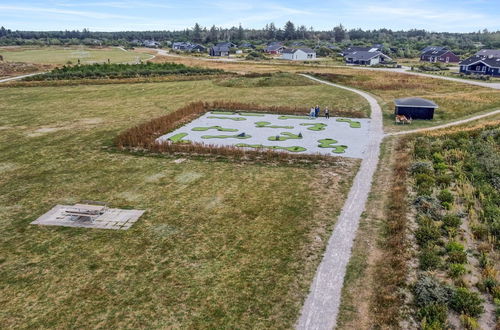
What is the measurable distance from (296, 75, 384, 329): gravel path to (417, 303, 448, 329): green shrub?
2.33 metres

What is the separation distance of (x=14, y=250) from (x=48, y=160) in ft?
36.2

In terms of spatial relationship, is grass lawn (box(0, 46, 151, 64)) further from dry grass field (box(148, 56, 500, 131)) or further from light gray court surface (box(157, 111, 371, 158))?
light gray court surface (box(157, 111, 371, 158))

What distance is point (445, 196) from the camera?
17.2 metres

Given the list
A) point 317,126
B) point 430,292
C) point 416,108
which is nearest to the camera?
point 430,292

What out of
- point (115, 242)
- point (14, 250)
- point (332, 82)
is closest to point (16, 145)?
point (14, 250)

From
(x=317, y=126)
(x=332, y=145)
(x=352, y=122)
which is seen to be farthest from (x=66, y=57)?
(x=332, y=145)

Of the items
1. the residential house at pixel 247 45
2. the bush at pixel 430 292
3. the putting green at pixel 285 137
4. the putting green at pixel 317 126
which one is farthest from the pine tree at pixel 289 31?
the bush at pixel 430 292

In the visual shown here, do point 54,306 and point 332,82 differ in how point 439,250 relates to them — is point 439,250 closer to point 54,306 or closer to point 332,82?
point 54,306

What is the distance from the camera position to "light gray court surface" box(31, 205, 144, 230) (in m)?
15.3

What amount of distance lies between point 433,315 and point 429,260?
2.78 metres

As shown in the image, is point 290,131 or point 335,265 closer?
point 335,265

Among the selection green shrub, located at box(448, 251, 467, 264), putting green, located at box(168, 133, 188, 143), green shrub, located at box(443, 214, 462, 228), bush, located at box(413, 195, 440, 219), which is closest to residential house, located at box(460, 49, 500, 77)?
bush, located at box(413, 195, 440, 219)

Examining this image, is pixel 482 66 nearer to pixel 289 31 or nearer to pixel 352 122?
pixel 352 122

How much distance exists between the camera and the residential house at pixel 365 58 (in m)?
96.0
